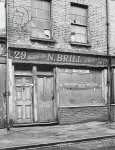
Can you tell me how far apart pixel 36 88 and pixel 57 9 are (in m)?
3.80

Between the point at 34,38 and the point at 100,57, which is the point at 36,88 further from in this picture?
the point at 100,57

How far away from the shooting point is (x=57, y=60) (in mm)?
15195

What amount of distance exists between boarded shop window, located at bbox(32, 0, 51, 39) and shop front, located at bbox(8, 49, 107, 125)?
933 mm

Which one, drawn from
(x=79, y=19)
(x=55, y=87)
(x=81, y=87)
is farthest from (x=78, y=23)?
(x=55, y=87)

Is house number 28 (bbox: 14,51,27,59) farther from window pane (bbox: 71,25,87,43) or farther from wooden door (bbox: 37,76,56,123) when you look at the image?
window pane (bbox: 71,25,87,43)

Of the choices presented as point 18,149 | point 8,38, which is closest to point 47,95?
point 8,38

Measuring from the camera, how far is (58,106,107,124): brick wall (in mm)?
15188

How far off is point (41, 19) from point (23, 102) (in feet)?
12.5

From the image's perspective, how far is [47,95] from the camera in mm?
15094

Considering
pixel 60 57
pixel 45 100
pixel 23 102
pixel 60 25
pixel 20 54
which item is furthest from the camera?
pixel 60 25

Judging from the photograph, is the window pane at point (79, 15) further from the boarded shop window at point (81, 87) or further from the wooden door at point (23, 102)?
the wooden door at point (23, 102)

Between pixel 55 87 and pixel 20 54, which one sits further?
pixel 55 87

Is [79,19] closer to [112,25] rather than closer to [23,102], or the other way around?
[112,25]

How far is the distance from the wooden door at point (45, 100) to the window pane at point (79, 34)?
237 cm
